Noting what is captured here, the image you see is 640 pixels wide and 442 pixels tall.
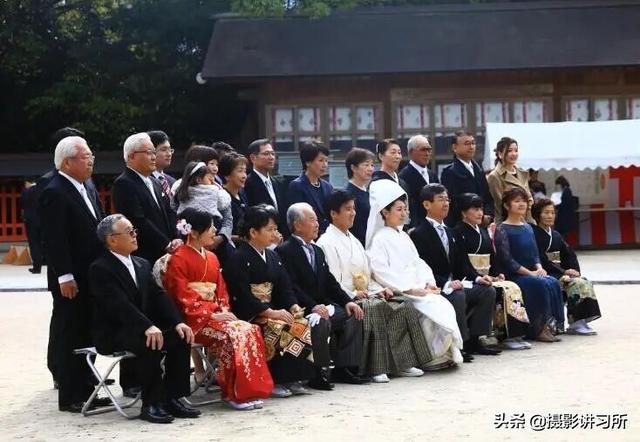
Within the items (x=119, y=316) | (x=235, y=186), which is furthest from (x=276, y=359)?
(x=235, y=186)

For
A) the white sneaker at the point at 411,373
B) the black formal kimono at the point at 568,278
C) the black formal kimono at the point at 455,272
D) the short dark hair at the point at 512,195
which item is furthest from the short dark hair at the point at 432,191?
the black formal kimono at the point at 568,278

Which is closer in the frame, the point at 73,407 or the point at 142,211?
the point at 73,407

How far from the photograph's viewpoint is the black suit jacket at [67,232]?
6.47 metres

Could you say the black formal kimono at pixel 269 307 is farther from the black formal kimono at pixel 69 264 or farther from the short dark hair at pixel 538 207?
the short dark hair at pixel 538 207

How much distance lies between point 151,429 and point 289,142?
1480cm

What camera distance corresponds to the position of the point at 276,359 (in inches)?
265

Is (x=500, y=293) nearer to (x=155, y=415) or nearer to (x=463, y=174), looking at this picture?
(x=463, y=174)

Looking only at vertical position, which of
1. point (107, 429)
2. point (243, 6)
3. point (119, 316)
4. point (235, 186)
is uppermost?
point (243, 6)

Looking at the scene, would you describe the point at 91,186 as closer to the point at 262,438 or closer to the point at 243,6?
the point at 262,438

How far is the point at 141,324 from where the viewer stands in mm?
6074

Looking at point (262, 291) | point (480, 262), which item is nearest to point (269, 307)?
point (262, 291)

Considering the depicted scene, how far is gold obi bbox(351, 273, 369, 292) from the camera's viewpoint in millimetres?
7637

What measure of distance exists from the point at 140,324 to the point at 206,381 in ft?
3.93

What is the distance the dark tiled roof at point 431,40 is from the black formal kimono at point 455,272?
456 inches
